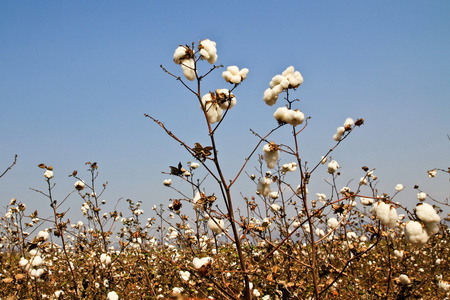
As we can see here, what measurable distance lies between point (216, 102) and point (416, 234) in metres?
0.99

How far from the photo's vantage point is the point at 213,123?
4.98 ft

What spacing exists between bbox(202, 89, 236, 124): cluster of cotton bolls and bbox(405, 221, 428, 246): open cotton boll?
0.92 m

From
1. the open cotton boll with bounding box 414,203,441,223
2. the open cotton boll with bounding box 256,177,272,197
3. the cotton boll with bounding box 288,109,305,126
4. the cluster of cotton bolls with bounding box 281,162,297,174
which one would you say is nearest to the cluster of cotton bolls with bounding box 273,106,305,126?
the cotton boll with bounding box 288,109,305,126

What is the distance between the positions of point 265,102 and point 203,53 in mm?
424

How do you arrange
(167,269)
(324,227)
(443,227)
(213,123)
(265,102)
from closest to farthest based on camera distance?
(213,123)
(265,102)
(167,269)
(324,227)
(443,227)

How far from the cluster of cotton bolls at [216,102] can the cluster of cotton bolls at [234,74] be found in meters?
0.08

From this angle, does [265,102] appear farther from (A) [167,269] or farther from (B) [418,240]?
(A) [167,269]

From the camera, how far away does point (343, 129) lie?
2.70 meters

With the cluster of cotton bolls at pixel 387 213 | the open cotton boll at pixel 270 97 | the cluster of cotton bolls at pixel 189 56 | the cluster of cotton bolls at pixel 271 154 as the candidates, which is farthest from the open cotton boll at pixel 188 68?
the cluster of cotton bolls at pixel 387 213

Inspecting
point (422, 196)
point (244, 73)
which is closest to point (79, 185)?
point (244, 73)

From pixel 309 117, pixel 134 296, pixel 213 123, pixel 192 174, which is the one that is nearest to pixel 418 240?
pixel 213 123

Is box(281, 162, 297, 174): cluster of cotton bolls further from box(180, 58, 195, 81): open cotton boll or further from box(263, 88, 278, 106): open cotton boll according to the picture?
box(180, 58, 195, 81): open cotton boll

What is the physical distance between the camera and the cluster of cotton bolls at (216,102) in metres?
1.50

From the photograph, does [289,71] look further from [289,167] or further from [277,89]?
[289,167]
